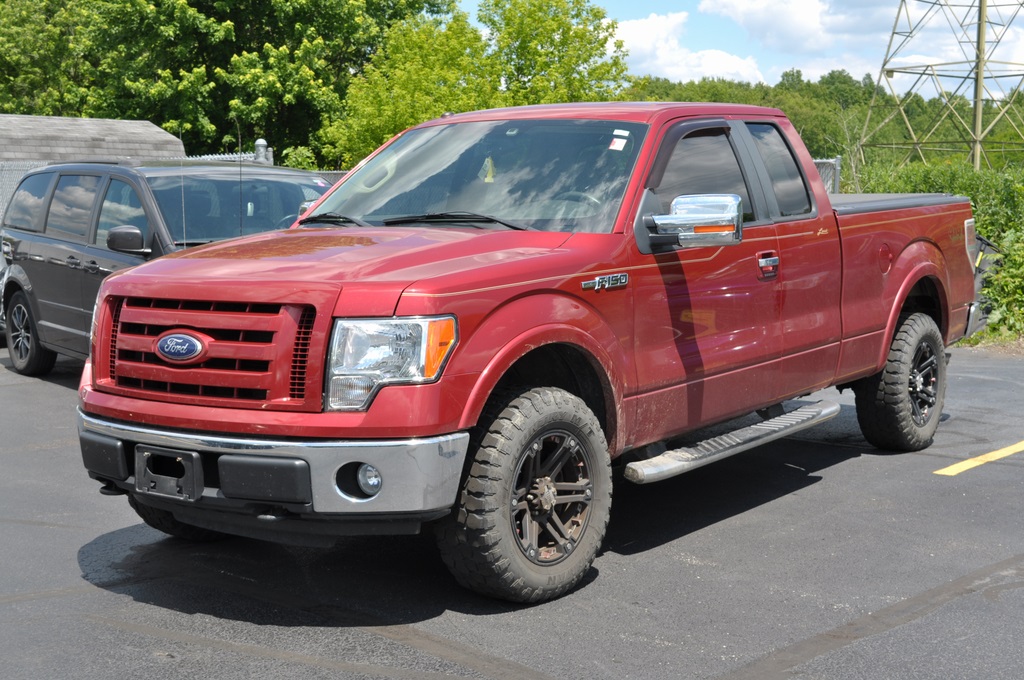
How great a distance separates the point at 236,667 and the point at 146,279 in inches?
61.9

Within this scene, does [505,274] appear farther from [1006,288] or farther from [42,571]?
[1006,288]

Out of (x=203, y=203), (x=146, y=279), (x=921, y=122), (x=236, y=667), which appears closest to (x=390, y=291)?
(x=146, y=279)

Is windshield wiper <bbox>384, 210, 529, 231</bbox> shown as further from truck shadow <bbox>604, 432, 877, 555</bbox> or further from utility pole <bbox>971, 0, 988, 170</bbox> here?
utility pole <bbox>971, 0, 988, 170</bbox>

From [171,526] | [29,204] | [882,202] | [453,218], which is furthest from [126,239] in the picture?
[882,202]

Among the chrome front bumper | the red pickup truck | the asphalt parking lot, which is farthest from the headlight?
the asphalt parking lot

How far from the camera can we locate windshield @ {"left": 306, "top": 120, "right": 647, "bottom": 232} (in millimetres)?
5312

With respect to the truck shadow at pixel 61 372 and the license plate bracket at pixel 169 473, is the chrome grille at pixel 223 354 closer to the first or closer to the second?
the license plate bracket at pixel 169 473

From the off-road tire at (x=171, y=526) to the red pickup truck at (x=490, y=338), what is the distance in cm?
2

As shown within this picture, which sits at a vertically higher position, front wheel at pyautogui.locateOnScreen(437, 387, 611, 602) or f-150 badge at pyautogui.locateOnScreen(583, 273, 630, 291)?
f-150 badge at pyautogui.locateOnScreen(583, 273, 630, 291)

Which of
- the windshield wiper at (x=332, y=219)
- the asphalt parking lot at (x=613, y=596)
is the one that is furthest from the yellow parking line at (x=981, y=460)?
the windshield wiper at (x=332, y=219)

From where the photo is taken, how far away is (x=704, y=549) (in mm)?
5523

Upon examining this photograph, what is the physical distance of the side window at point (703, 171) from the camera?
5637 mm

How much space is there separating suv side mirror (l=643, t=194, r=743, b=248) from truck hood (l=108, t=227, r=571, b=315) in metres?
0.48

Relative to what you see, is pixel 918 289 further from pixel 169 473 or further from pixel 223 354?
pixel 169 473
